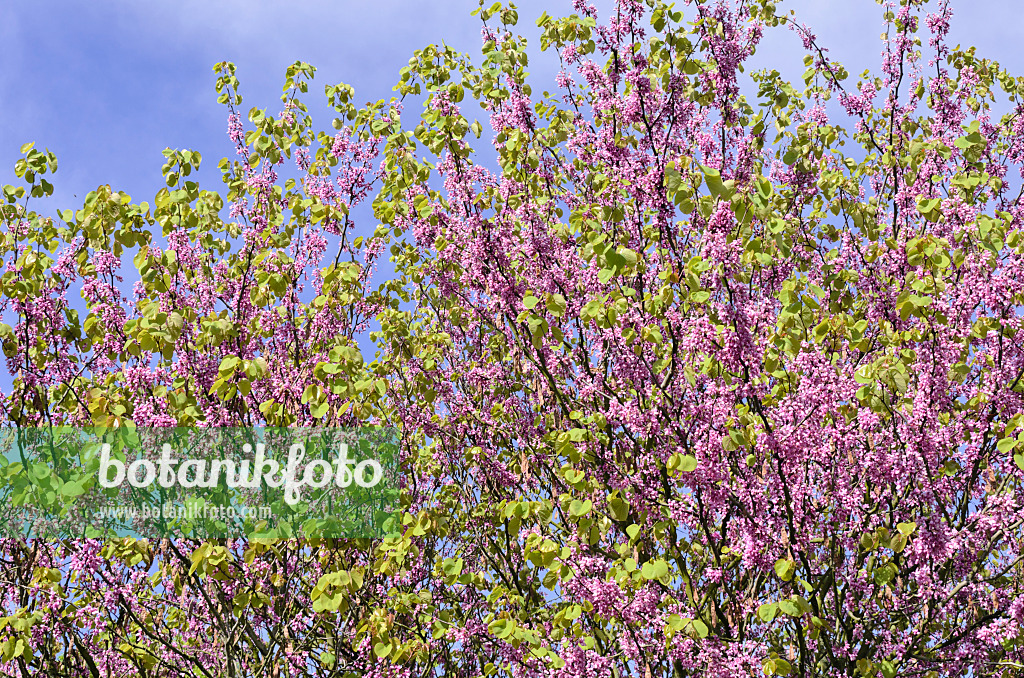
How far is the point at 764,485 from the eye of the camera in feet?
22.6

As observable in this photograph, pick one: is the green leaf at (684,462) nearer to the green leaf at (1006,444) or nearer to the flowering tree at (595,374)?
the flowering tree at (595,374)

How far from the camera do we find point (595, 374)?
8094mm

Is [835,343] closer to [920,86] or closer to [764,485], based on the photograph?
[764,485]

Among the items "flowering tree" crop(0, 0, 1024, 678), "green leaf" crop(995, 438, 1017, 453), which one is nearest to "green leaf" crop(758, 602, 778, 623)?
"flowering tree" crop(0, 0, 1024, 678)

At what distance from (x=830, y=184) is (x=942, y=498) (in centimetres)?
368

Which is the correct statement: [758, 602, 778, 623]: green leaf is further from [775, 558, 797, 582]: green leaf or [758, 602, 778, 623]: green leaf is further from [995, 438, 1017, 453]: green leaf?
[995, 438, 1017, 453]: green leaf

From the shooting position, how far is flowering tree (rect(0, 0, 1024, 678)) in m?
6.88

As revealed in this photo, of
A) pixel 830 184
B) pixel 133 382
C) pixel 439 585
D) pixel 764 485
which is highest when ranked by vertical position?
pixel 830 184

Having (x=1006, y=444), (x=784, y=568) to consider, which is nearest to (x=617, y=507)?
(x=784, y=568)

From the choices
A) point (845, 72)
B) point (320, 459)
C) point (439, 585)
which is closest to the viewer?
point (320, 459)

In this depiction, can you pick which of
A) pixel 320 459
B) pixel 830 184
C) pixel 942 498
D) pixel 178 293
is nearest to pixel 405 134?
pixel 178 293

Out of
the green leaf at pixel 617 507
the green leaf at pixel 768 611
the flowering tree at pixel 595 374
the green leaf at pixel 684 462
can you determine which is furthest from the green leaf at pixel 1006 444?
the green leaf at pixel 617 507

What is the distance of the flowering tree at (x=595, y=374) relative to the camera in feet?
22.6

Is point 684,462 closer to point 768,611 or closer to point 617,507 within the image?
point 617,507
